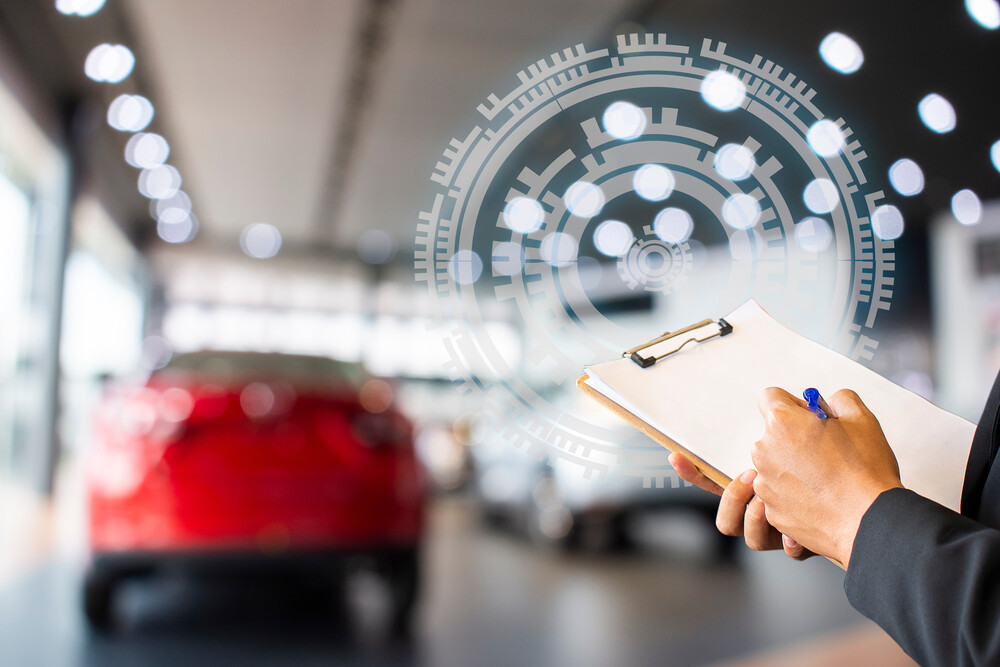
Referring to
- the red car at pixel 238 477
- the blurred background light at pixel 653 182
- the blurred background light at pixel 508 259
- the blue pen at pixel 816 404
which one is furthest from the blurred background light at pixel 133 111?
the blue pen at pixel 816 404

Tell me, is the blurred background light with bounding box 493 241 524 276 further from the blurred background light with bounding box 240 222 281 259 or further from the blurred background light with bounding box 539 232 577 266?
the blurred background light with bounding box 240 222 281 259

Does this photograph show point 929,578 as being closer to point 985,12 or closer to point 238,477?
point 985,12

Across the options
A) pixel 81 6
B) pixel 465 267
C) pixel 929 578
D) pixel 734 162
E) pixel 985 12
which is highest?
pixel 81 6

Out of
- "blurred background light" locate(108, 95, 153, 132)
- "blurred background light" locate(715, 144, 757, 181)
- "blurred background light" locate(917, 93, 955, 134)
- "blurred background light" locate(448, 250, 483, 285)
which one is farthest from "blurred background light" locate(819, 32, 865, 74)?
"blurred background light" locate(108, 95, 153, 132)

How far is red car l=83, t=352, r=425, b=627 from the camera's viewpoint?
2.30 metres

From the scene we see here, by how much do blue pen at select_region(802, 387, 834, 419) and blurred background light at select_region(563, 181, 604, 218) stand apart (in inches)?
12.4

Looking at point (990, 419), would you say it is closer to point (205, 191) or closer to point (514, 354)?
point (514, 354)

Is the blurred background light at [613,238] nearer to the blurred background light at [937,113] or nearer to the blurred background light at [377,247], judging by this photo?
the blurred background light at [937,113]

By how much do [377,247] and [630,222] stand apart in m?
0.89

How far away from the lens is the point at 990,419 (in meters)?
0.63

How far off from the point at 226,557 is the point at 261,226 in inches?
40.6

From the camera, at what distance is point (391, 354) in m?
1.37

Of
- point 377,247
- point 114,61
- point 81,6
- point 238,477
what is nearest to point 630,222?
point 377,247

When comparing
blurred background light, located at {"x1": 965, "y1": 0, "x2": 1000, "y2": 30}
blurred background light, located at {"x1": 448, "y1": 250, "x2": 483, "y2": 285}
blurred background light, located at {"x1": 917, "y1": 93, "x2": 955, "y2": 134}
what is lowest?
blurred background light, located at {"x1": 448, "y1": 250, "x2": 483, "y2": 285}
